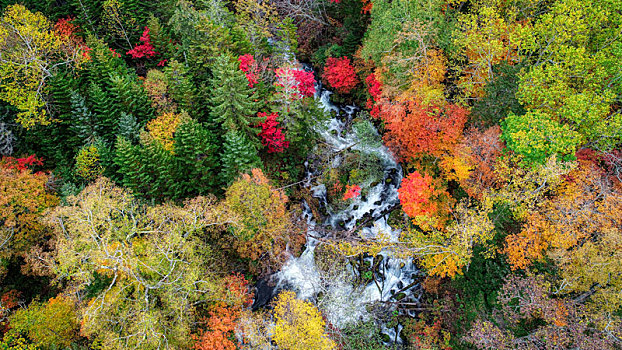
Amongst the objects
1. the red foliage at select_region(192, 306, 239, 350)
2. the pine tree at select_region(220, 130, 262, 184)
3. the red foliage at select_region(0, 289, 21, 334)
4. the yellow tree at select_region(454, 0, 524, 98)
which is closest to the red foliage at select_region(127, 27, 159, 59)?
the pine tree at select_region(220, 130, 262, 184)

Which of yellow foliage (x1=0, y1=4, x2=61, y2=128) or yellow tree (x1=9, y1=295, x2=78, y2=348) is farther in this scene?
yellow foliage (x1=0, y1=4, x2=61, y2=128)

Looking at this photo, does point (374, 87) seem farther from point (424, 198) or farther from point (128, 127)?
point (128, 127)

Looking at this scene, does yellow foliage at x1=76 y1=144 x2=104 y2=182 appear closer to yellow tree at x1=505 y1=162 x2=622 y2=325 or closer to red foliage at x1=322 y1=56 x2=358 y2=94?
red foliage at x1=322 y1=56 x2=358 y2=94

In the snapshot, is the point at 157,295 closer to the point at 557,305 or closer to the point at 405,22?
the point at 557,305

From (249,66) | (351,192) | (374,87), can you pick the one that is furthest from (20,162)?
(374,87)

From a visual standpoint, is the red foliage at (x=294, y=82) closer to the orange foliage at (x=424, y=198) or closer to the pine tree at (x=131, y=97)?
the pine tree at (x=131, y=97)

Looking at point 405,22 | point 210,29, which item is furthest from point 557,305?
point 210,29
